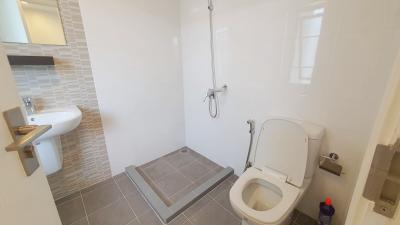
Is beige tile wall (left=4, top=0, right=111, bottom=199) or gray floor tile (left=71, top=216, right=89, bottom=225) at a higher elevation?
beige tile wall (left=4, top=0, right=111, bottom=199)

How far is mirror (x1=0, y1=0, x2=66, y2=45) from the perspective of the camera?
1270mm

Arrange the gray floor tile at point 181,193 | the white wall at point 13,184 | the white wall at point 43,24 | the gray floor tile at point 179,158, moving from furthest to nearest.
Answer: the gray floor tile at point 179,158 → the gray floor tile at point 181,193 → the white wall at point 43,24 → the white wall at point 13,184

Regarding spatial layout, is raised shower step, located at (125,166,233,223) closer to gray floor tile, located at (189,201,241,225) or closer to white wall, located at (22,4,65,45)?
gray floor tile, located at (189,201,241,225)

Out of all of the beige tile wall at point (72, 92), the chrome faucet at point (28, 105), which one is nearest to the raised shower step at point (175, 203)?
the beige tile wall at point (72, 92)

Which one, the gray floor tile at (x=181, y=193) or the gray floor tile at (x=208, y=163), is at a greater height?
the gray floor tile at (x=208, y=163)

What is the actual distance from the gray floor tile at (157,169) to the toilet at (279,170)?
1068 millimetres

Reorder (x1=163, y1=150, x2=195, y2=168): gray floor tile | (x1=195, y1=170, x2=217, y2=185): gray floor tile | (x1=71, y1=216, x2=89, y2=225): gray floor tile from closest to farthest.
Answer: (x1=71, y1=216, x2=89, y2=225): gray floor tile → (x1=195, y1=170, x2=217, y2=185): gray floor tile → (x1=163, y1=150, x2=195, y2=168): gray floor tile

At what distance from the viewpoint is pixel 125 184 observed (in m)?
1.90

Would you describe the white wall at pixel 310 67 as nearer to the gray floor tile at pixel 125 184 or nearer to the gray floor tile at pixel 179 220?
the gray floor tile at pixel 179 220

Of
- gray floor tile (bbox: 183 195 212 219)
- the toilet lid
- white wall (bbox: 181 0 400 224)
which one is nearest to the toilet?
the toilet lid

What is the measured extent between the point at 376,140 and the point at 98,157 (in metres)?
2.14

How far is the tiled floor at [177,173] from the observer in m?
1.79

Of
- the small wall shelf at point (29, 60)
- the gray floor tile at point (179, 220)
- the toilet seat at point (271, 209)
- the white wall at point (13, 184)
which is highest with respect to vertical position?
the small wall shelf at point (29, 60)

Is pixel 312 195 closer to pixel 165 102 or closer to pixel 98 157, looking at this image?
pixel 165 102
